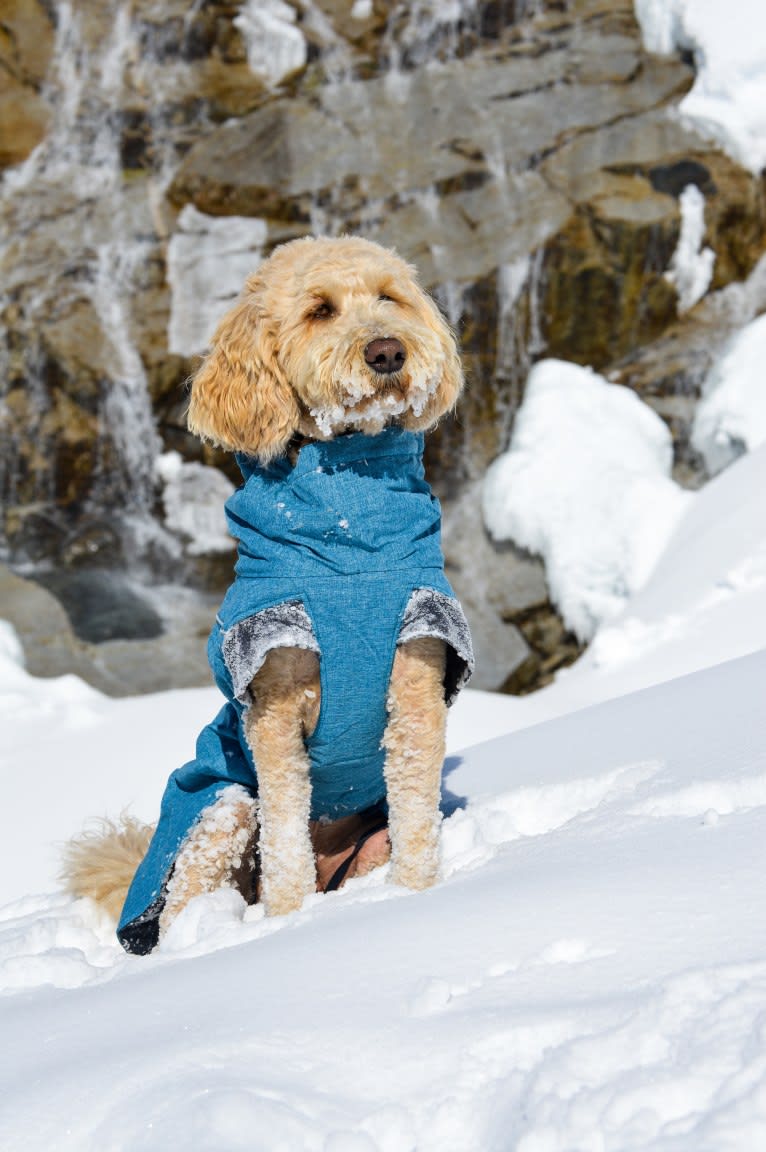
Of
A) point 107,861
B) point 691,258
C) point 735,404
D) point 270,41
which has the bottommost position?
point 735,404

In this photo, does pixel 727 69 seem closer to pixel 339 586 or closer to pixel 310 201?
pixel 310 201

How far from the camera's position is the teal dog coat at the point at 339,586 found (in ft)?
8.16

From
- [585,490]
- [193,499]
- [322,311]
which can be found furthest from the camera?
[193,499]

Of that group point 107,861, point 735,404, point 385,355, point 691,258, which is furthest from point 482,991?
point 691,258

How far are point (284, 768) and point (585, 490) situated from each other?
678 cm

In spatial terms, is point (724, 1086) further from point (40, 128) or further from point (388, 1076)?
point (40, 128)

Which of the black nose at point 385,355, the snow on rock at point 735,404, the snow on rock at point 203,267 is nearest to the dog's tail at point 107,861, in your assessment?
the black nose at point 385,355

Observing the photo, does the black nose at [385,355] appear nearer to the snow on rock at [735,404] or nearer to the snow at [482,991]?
the snow at [482,991]

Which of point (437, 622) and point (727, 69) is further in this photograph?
point (727, 69)

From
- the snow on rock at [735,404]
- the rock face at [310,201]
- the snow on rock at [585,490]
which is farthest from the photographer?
the rock face at [310,201]

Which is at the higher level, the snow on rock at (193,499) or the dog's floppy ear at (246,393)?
the dog's floppy ear at (246,393)

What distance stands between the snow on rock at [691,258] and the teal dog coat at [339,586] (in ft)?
27.0

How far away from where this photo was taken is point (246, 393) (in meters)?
2.63

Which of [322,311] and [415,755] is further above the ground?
[322,311]
